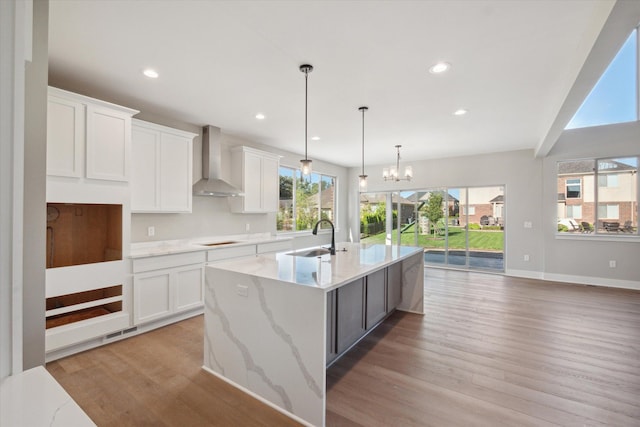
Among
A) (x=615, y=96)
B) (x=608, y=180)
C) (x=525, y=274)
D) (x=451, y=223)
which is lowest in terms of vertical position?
(x=525, y=274)

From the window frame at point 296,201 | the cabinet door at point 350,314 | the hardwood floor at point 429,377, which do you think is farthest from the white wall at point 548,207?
the cabinet door at point 350,314

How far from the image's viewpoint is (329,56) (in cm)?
248

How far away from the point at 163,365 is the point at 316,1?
10.1ft

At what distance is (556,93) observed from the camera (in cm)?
312

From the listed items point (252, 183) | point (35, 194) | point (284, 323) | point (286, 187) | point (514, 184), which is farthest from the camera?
point (286, 187)

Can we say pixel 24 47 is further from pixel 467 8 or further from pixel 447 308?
pixel 447 308

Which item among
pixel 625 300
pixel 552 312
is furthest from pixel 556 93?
pixel 625 300

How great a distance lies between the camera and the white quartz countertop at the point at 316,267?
76.9 inches

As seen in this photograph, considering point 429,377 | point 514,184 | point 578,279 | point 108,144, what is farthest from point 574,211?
point 108,144

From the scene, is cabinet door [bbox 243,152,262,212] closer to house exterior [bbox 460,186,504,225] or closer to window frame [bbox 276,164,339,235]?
window frame [bbox 276,164,339,235]

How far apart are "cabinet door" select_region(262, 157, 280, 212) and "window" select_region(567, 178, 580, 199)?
5.53 meters

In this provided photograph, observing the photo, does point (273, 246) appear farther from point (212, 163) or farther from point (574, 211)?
point (574, 211)

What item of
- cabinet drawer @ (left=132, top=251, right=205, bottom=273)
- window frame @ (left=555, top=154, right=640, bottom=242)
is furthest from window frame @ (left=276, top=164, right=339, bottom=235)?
window frame @ (left=555, top=154, right=640, bottom=242)

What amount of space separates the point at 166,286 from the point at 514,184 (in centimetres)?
657
